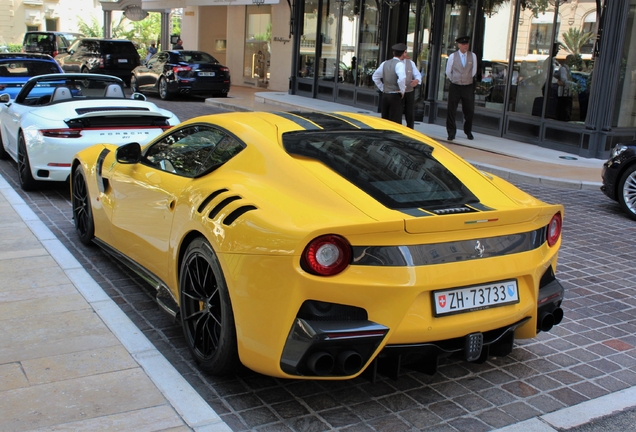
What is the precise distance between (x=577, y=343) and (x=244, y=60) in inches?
1057

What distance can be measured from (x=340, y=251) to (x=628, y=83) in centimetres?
1159

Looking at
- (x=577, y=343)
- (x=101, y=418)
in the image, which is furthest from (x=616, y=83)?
(x=101, y=418)

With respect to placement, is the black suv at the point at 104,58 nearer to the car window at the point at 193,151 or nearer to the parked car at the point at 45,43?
the parked car at the point at 45,43

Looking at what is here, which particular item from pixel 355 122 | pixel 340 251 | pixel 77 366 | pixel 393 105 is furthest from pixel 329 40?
pixel 340 251

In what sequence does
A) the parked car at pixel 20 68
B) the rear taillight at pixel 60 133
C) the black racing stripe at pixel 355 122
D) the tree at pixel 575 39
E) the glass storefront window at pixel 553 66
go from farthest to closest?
the parked car at pixel 20 68, the glass storefront window at pixel 553 66, the tree at pixel 575 39, the rear taillight at pixel 60 133, the black racing stripe at pixel 355 122

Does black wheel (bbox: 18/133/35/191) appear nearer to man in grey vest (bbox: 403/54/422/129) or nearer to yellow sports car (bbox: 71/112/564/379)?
yellow sports car (bbox: 71/112/564/379)

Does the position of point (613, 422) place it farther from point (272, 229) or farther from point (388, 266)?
point (272, 229)

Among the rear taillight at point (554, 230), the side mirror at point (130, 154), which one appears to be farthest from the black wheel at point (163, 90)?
the rear taillight at point (554, 230)

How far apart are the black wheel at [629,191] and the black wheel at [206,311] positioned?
6502 millimetres

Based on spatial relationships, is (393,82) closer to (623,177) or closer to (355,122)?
(623,177)

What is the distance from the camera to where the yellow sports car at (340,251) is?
131 inches

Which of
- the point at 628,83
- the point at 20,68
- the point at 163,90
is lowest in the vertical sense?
the point at 163,90

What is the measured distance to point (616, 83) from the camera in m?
12.7

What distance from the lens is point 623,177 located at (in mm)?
8781
